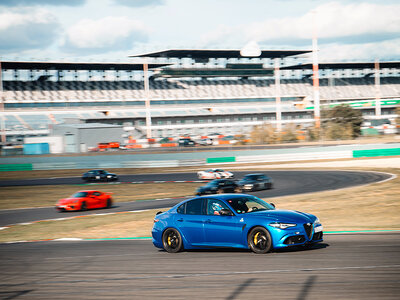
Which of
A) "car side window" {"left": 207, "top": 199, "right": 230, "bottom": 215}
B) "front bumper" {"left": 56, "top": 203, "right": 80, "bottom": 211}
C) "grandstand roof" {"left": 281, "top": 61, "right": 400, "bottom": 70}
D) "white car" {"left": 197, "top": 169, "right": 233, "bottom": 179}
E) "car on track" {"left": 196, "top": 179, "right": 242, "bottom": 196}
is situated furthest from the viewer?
"grandstand roof" {"left": 281, "top": 61, "right": 400, "bottom": 70}

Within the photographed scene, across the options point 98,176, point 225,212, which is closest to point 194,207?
point 225,212

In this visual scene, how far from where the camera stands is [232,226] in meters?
9.42

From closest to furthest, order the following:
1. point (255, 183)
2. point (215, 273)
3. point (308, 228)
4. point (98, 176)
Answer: point (215, 273) → point (308, 228) → point (255, 183) → point (98, 176)

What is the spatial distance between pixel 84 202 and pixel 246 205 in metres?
15.4

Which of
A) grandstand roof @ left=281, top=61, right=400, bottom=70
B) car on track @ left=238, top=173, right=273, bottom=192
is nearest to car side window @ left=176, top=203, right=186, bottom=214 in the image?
car on track @ left=238, top=173, right=273, bottom=192

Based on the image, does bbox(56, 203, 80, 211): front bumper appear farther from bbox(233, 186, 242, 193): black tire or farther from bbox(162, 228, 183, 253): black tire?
bbox(162, 228, 183, 253): black tire

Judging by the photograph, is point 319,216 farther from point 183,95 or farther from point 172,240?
point 183,95

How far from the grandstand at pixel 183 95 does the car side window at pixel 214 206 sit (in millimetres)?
70233

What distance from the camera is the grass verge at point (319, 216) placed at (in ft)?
47.1

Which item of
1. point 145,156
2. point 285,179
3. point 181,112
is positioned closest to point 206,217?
point 285,179

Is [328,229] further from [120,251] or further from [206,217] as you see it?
[120,251]

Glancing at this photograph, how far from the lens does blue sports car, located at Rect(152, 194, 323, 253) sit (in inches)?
349

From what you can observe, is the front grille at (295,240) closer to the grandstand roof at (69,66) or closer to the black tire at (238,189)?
the black tire at (238,189)

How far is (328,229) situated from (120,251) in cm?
538
